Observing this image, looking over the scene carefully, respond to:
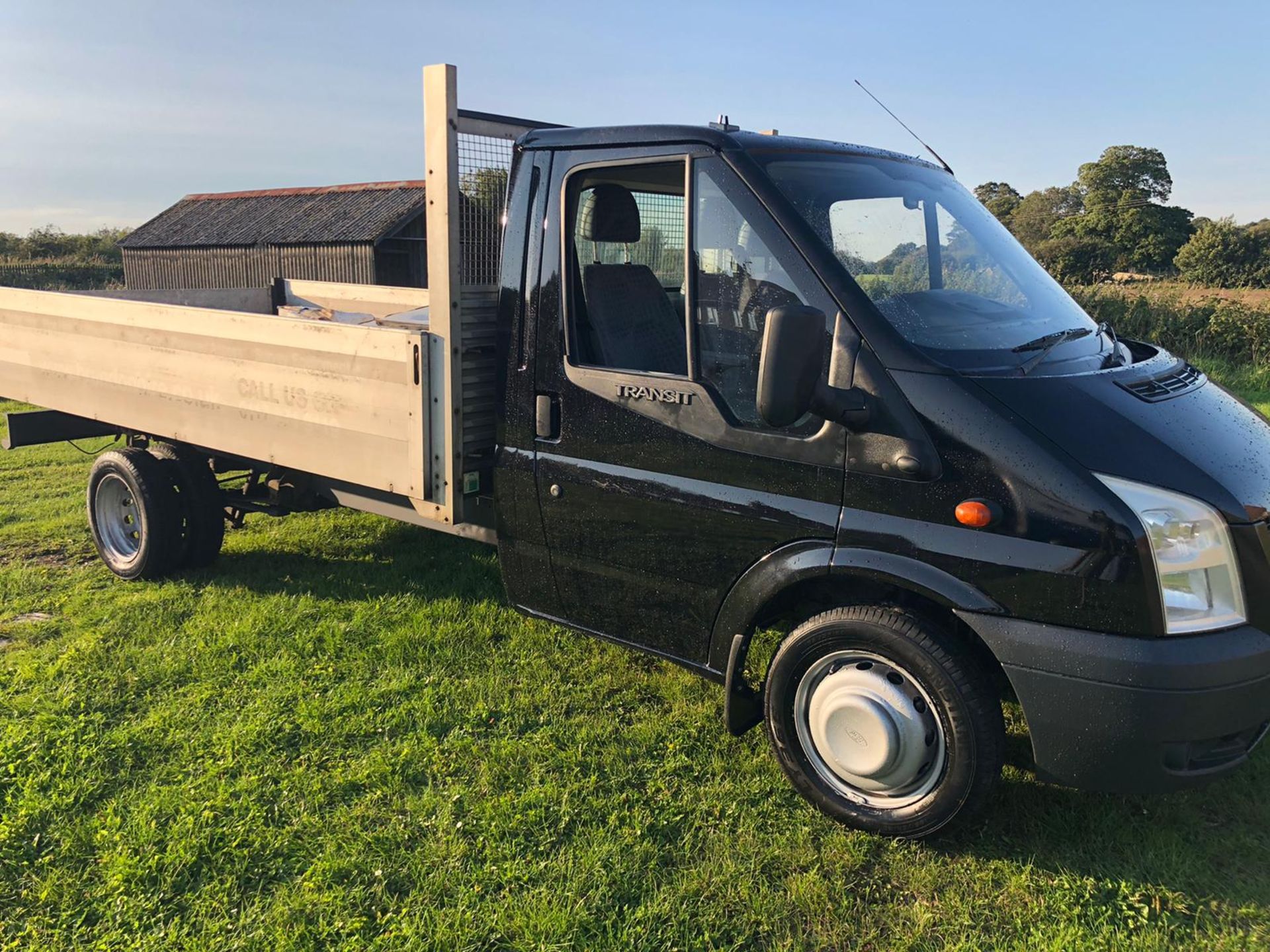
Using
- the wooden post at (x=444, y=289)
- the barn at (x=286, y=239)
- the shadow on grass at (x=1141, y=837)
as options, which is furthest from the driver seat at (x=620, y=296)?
the barn at (x=286, y=239)

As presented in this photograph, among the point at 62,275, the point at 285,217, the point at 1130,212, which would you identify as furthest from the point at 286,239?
the point at 1130,212

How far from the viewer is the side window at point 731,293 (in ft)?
10.0

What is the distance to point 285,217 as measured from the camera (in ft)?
109

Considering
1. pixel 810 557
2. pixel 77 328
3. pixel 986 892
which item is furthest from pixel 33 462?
pixel 986 892

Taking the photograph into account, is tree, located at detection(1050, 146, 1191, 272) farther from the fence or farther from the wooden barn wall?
the fence

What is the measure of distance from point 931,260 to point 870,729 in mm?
1750

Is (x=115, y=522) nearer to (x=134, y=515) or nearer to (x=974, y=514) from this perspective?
(x=134, y=515)

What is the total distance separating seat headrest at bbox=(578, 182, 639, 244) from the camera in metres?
3.57

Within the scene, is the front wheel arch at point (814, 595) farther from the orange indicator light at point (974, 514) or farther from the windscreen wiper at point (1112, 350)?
the windscreen wiper at point (1112, 350)

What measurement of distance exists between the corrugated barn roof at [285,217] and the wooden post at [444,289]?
27167 mm

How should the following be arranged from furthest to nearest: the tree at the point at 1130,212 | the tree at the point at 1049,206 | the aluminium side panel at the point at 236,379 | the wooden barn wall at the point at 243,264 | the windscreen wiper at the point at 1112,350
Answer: the tree at the point at 1049,206, the tree at the point at 1130,212, the wooden barn wall at the point at 243,264, the aluminium side panel at the point at 236,379, the windscreen wiper at the point at 1112,350

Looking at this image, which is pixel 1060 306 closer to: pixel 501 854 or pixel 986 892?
pixel 986 892

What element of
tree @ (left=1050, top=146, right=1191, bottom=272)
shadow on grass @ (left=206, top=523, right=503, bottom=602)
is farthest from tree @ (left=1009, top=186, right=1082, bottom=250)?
shadow on grass @ (left=206, top=523, right=503, bottom=602)

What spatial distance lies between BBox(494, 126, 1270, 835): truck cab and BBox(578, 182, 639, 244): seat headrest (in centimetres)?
1
